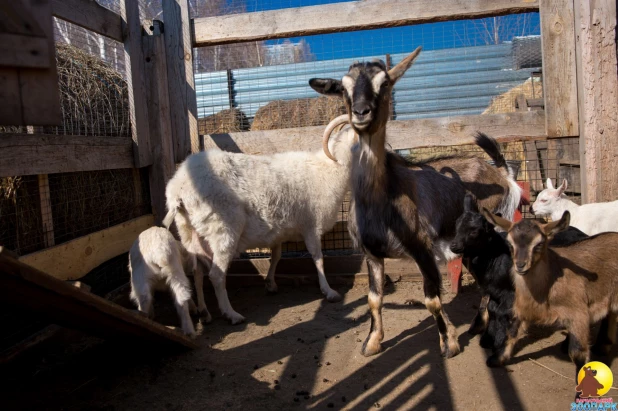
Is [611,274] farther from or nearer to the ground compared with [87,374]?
farther from the ground

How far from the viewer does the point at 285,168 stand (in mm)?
5770

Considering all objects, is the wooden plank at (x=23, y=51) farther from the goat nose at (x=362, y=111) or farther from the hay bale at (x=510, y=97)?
the hay bale at (x=510, y=97)

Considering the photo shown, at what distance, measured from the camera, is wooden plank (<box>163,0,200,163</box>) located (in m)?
5.80

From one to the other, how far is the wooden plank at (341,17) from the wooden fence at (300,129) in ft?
0.04

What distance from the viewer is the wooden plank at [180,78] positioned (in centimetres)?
580

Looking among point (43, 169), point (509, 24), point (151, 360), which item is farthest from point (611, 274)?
point (509, 24)

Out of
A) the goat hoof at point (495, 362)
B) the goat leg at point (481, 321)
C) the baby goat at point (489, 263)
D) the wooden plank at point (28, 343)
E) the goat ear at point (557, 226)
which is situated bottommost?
the goat hoof at point (495, 362)

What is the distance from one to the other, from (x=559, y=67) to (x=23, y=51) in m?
5.12

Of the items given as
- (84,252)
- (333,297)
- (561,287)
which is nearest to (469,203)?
(561,287)

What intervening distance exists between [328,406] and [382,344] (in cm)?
115

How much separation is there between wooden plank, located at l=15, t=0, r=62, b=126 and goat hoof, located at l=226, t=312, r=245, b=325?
9.78 ft

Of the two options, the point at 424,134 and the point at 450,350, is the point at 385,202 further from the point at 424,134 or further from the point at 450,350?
the point at 424,134

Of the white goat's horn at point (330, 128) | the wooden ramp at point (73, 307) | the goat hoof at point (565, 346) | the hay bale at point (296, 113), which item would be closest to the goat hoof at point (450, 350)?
the goat hoof at point (565, 346)

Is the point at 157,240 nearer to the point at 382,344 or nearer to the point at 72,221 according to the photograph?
the point at 72,221
